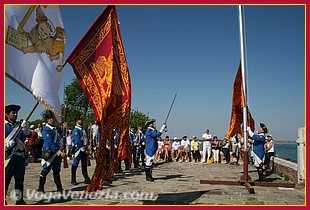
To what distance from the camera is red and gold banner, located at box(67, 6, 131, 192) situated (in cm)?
598

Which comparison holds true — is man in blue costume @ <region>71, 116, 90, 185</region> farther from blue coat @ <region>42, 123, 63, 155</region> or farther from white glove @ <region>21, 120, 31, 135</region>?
white glove @ <region>21, 120, 31, 135</region>

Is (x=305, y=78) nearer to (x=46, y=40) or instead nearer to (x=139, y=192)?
(x=139, y=192)

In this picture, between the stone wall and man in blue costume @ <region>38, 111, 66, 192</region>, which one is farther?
the stone wall

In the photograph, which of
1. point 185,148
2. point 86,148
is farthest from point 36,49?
point 185,148

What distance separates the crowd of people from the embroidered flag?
111cm

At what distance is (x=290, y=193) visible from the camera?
8.48 m

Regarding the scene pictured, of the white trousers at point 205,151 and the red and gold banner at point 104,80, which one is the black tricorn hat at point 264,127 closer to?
the red and gold banner at point 104,80

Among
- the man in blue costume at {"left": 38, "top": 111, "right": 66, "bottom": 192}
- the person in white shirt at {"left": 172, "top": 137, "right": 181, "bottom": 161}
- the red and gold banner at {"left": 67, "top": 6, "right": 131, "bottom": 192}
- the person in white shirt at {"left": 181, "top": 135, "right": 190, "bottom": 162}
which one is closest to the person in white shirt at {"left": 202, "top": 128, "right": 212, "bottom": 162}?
the person in white shirt at {"left": 181, "top": 135, "right": 190, "bottom": 162}

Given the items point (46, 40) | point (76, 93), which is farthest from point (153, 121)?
point (76, 93)

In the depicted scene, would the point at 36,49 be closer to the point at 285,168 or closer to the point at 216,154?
the point at 285,168

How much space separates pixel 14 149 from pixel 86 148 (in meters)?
3.45

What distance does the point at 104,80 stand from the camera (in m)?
6.16

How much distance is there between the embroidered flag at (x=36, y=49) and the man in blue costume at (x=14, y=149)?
3.64 feet

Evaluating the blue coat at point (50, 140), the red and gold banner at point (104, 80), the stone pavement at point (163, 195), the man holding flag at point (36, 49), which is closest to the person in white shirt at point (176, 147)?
the stone pavement at point (163, 195)
